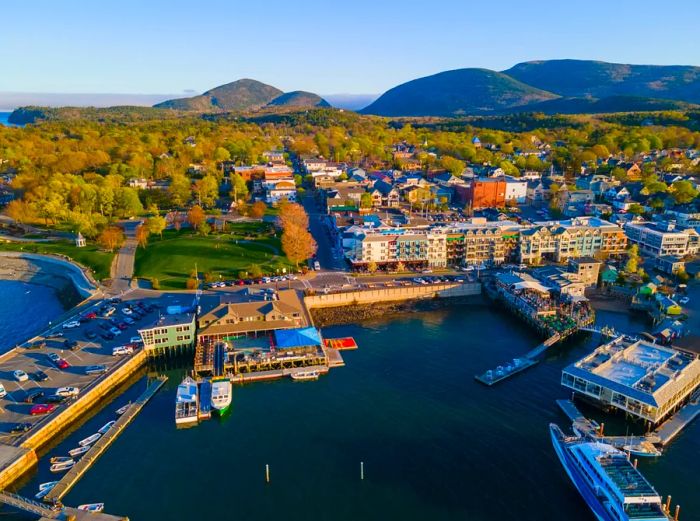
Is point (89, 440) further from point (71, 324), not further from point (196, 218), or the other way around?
point (196, 218)

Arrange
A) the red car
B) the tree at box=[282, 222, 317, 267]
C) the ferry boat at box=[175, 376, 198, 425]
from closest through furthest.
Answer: the red car → the ferry boat at box=[175, 376, 198, 425] → the tree at box=[282, 222, 317, 267]

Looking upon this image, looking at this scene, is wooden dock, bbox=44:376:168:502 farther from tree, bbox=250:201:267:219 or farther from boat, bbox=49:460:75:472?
tree, bbox=250:201:267:219

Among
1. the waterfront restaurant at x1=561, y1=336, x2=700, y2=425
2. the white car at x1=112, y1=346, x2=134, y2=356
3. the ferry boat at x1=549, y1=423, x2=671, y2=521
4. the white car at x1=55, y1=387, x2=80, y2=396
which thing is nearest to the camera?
the ferry boat at x1=549, y1=423, x2=671, y2=521

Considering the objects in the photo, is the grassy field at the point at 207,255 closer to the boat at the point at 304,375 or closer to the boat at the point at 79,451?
the boat at the point at 304,375

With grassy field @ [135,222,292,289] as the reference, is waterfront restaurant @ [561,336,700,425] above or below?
below

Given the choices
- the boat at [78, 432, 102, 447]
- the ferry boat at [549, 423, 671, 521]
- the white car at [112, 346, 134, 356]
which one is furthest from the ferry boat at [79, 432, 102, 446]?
the ferry boat at [549, 423, 671, 521]

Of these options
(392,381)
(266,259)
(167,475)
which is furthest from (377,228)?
(167,475)

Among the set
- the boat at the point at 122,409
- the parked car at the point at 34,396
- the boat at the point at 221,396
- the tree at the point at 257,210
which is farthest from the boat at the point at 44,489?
the tree at the point at 257,210
